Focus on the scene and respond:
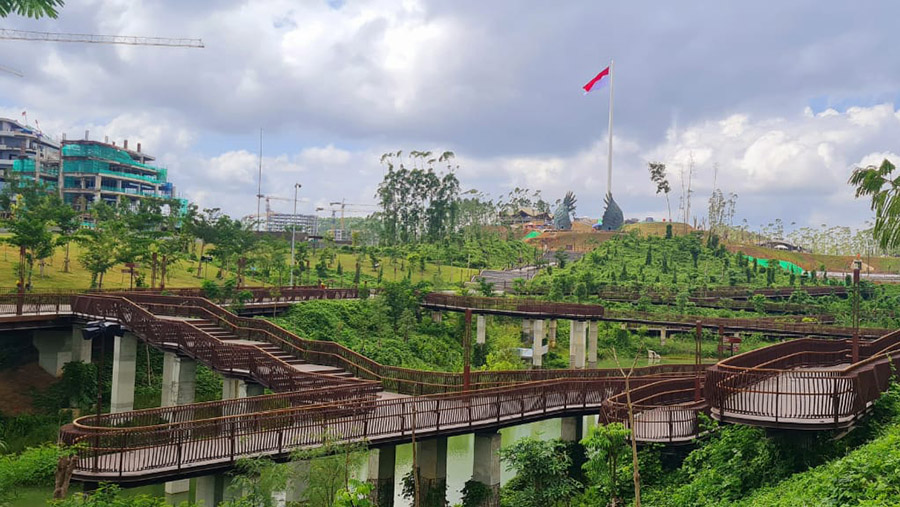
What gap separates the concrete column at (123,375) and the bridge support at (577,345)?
101ft

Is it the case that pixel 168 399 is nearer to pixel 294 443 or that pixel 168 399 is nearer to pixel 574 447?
pixel 294 443

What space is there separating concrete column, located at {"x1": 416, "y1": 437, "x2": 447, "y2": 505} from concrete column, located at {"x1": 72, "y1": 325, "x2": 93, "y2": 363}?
2049cm

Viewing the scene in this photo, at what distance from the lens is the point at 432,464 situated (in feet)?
73.7

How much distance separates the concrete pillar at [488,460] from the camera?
22.7 meters

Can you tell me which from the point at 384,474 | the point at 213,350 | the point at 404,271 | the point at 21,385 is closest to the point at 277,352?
the point at 213,350

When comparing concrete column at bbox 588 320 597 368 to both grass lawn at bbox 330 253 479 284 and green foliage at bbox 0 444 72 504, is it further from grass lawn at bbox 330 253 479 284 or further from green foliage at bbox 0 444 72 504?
green foliage at bbox 0 444 72 504

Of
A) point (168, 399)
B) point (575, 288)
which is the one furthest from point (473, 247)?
point (168, 399)

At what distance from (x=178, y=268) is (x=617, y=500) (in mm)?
53334

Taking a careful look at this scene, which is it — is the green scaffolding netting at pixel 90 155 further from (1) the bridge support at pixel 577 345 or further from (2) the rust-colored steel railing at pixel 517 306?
Result: (1) the bridge support at pixel 577 345

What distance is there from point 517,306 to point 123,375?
28444 millimetres

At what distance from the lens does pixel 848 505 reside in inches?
421

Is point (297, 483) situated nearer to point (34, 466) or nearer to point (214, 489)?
point (214, 489)

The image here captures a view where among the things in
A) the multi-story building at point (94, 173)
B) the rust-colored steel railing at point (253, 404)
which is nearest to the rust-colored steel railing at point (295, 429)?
the rust-colored steel railing at point (253, 404)

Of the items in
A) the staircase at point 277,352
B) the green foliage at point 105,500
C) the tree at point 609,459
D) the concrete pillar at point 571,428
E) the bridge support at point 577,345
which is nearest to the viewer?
the green foliage at point 105,500
